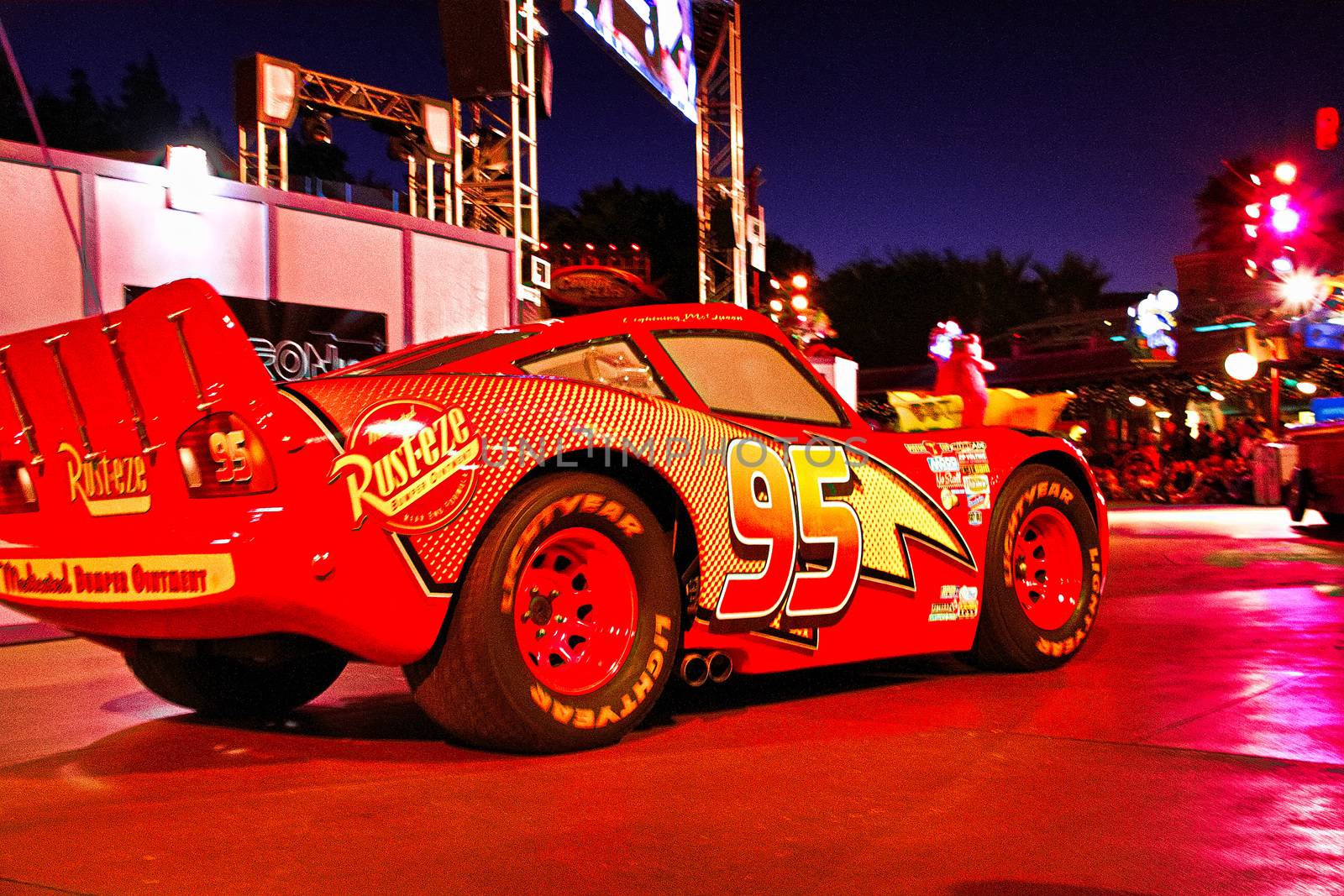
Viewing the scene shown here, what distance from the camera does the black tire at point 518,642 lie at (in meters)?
3.38

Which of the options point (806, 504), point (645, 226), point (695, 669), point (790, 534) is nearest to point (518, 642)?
point (695, 669)

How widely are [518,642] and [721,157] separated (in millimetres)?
19999

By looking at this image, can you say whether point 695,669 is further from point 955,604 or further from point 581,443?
point 955,604

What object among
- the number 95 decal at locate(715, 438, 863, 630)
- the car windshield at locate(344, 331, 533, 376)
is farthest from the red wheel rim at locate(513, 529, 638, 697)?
the car windshield at locate(344, 331, 533, 376)

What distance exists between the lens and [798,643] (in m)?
4.14

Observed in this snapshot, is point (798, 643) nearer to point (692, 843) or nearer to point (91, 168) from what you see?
point (692, 843)

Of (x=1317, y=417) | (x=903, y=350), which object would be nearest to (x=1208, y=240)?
(x=903, y=350)

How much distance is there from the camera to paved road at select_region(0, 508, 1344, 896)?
252 centimetres

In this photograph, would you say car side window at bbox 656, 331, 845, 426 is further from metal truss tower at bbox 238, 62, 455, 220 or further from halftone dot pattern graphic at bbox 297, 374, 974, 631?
metal truss tower at bbox 238, 62, 455, 220

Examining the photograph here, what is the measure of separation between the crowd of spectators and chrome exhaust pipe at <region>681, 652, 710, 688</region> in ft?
63.9

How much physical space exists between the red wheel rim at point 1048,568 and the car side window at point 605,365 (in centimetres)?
176

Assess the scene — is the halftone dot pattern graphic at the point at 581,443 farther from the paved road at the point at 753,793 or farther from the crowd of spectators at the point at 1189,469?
the crowd of spectators at the point at 1189,469

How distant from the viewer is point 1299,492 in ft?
43.5

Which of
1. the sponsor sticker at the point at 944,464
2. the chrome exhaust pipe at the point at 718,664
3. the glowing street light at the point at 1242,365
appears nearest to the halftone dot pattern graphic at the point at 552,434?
the chrome exhaust pipe at the point at 718,664
